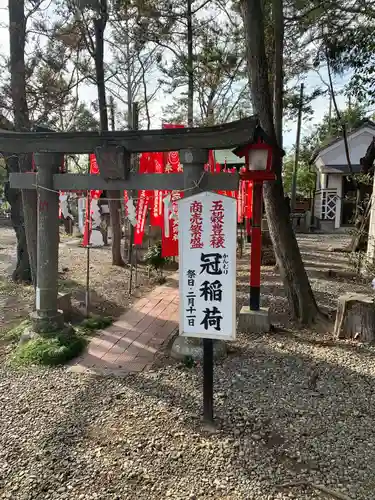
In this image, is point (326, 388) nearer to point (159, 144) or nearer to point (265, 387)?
point (265, 387)

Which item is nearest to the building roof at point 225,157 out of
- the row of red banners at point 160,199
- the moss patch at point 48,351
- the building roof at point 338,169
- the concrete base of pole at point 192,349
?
the row of red banners at point 160,199

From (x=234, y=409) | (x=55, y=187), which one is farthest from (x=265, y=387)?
(x=55, y=187)

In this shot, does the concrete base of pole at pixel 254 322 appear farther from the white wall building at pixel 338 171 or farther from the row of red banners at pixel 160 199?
the white wall building at pixel 338 171

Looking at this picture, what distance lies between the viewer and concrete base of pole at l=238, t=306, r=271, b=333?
602 centimetres

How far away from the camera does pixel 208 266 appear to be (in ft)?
10.8

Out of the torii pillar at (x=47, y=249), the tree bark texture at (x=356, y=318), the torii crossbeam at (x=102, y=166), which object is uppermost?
the torii crossbeam at (x=102, y=166)

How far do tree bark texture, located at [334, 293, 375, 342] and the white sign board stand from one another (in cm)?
313

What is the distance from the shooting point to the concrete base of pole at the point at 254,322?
19.7ft

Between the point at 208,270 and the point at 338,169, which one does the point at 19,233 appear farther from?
the point at 338,169

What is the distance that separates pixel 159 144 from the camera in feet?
15.5

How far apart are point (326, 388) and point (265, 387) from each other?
658mm

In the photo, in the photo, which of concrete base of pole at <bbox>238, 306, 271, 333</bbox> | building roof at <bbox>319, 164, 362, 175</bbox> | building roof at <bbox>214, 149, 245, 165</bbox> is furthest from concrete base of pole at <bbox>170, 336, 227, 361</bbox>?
building roof at <bbox>319, 164, 362, 175</bbox>

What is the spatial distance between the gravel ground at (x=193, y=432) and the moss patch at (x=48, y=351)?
0.23 m

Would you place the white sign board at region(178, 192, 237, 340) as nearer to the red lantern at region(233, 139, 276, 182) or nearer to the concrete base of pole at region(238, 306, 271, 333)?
the red lantern at region(233, 139, 276, 182)
